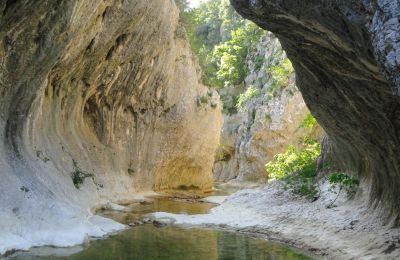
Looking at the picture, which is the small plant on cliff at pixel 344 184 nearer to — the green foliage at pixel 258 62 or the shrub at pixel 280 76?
the shrub at pixel 280 76

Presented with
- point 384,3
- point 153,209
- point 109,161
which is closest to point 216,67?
point 109,161

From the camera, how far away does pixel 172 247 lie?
15602mm

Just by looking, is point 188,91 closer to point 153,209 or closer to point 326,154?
point 153,209

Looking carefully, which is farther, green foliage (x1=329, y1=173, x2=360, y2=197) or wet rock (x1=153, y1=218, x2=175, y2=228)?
wet rock (x1=153, y1=218, x2=175, y2=228)

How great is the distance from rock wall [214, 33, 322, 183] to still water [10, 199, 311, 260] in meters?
25.1

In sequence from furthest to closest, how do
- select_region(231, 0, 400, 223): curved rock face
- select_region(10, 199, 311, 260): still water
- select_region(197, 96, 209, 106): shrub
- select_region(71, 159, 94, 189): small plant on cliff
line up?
1. select_region(197, 96, 209, 106): shrub
2. select_region(71, 159, 94, 189): small plant on cliff
3. select_region(10, 199, 311, 260): still water
4. select_region(231, 0, 400, 223): curved rock face

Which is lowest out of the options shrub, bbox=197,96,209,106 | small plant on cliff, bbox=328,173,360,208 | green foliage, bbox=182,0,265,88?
small plant on cliff, bbox=328,173,360,208

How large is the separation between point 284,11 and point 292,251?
830cm

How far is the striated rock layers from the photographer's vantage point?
16.0 m

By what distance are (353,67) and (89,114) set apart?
24.1 metres

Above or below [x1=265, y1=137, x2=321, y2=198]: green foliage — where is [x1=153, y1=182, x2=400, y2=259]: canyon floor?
below

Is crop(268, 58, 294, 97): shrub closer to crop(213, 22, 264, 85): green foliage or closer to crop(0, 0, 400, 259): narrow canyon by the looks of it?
crop(0, 0, 400, 259): narrow canyon

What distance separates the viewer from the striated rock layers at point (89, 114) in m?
16.0

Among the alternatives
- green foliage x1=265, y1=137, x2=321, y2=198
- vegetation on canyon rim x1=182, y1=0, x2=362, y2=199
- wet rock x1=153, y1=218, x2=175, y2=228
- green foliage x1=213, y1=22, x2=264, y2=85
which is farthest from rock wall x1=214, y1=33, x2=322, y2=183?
wet rock x1=153, y1=218, x2=175, y2=228
